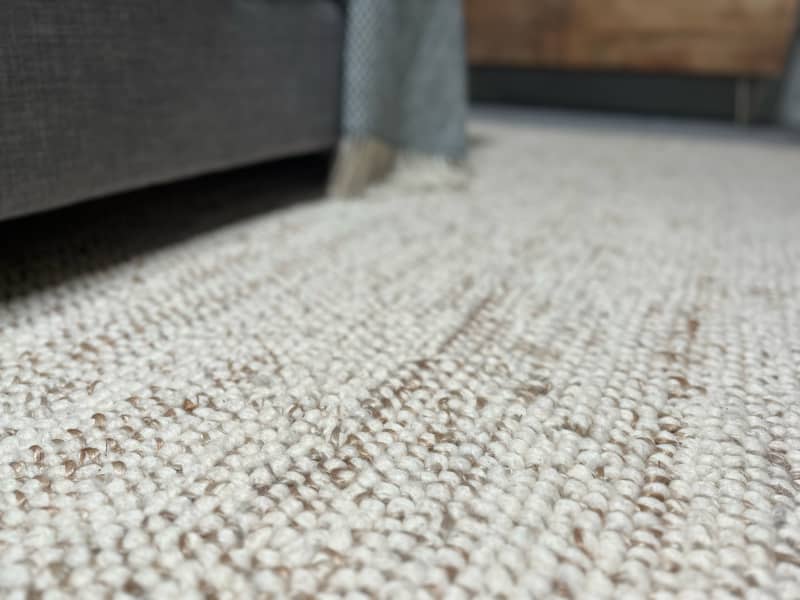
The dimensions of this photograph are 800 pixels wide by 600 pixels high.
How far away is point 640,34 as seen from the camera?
1805 mm

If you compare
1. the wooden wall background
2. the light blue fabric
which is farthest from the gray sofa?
the wooden wall background

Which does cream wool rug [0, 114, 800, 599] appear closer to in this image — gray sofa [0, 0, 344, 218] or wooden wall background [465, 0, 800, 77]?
gray sofa [0, 0, 344, 218]

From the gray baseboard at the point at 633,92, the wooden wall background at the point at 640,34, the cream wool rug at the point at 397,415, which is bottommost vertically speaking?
the cream wool rug at the point at 397,415

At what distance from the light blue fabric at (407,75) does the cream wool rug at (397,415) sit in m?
0.21

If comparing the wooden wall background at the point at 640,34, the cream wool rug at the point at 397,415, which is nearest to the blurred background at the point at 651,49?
the wooden wall background at the point at 640,34

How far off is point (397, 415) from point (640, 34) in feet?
5.54

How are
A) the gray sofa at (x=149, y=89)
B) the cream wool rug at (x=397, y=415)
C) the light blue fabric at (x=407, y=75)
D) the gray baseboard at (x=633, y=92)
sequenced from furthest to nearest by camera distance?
1. the gray baseboard at (x=633, y=92)
2. the light blue fabric at (x=407, y=75)
3. the gray sofa at (x=149, y=89)
4. the cream wool rug at (x=397, y=415)

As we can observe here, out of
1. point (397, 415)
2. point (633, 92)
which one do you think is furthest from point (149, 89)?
point (633, 92)

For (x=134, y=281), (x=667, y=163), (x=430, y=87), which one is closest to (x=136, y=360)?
(x=134, y=281)

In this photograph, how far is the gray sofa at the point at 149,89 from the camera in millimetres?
507

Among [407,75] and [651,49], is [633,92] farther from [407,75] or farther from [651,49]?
[407,75]

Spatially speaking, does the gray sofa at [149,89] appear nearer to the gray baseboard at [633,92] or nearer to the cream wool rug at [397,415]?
the cream wool rug at [397,415]

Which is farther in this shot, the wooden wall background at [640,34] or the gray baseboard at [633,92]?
the gray baseboard at [633,92]

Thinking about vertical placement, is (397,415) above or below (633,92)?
below
